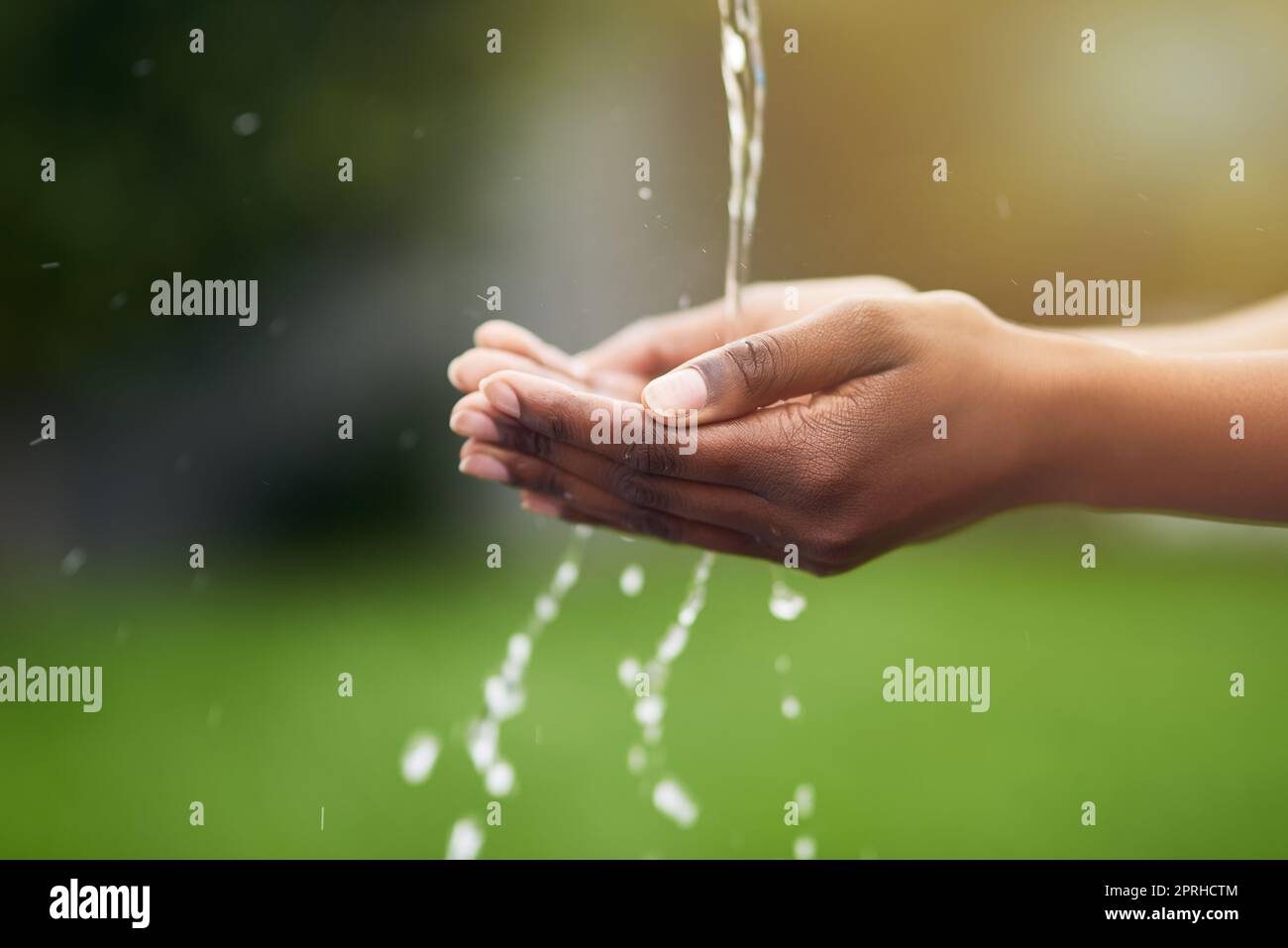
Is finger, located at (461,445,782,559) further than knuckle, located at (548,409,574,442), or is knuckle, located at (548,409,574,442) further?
finger, located at (461,445,782,559)

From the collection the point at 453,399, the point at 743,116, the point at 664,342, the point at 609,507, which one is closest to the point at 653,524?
the point at 609,507

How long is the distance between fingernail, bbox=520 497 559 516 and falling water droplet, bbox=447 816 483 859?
1.07m

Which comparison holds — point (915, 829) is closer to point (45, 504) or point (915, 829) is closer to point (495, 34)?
point (495, 34)

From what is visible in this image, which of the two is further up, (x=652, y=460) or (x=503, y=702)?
(x=652, y=460)

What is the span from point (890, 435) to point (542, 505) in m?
0.42

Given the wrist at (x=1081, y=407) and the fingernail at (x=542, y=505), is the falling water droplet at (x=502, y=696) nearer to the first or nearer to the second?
the fingernail at (x=542, y=505)

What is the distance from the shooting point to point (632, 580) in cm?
437

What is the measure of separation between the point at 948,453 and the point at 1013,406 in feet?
0.27

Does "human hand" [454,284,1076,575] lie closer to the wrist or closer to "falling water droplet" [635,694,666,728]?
the wrist

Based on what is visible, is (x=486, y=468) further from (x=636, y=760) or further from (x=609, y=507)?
(x=636, y=760)

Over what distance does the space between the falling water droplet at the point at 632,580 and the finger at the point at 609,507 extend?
308 cm

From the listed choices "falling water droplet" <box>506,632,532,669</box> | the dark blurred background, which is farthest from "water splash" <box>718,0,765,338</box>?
"falling water droplet" <box>506,632,532,669</box>

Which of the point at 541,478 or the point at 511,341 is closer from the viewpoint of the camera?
the point at 541,478

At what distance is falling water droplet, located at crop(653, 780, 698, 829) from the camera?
2.43 meters
